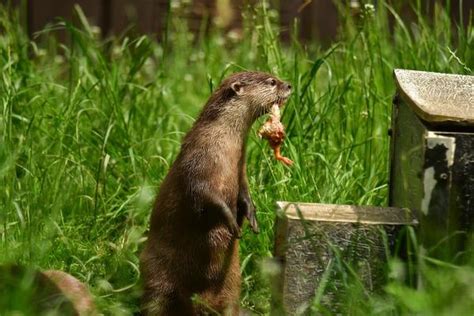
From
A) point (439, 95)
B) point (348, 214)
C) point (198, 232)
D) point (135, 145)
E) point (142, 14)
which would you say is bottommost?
point (142, 14)

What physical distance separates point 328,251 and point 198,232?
54 centimetres

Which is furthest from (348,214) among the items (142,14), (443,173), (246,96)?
(142,14)

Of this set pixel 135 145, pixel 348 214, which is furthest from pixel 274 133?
pixel 135 145

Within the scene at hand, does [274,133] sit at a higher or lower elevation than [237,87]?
lower

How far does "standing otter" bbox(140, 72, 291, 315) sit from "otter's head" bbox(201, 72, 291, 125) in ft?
0.31

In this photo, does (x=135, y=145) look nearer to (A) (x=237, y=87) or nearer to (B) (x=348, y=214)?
(A) (x=237, y=87)

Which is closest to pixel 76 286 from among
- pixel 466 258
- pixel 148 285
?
pixel 148 285

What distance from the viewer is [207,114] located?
399 cm

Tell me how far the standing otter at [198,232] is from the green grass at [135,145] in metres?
0.18

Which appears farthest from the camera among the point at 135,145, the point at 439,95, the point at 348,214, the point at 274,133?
the point at 135,145

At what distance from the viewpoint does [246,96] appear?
13.3 ft

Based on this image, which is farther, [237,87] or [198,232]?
[237,87]

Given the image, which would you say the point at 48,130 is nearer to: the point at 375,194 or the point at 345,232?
the point at 375,194

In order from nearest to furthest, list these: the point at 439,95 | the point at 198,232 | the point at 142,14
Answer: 1. the point at 439,95
2. the point at 198,232
3. the point at 142,14
